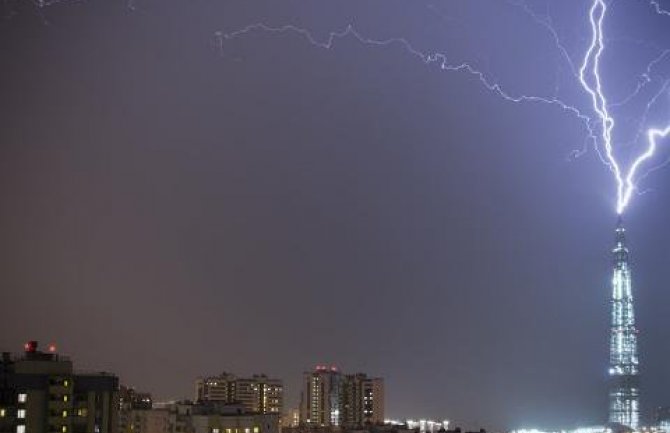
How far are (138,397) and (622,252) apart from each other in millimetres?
29991

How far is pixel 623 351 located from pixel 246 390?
21943mm

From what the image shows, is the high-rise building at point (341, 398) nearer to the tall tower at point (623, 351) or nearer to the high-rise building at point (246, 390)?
the high-rise building at point (246, 390)

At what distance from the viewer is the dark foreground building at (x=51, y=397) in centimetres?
1812

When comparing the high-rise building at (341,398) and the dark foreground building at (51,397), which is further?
the high-rise building at (341,398)

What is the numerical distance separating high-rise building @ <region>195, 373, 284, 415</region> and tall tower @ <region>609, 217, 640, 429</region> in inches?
764

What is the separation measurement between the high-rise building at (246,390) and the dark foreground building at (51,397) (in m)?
32.3

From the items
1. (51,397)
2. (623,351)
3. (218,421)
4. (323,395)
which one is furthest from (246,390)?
(51,397)

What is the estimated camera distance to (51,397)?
18547mm

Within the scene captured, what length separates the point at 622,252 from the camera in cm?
5791

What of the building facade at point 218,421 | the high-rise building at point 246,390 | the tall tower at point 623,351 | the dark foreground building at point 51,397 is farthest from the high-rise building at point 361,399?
the dark foreground building at point 51,397

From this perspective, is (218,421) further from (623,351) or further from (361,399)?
(623,351)

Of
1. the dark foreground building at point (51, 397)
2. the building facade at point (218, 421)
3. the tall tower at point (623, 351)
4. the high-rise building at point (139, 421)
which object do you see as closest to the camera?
the dark foreground building at point (51, 397)

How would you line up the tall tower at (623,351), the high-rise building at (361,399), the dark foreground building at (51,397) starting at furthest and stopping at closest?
1. the tall tower at (623,351)
2. the high-rise building at (361,399)
3. the dark foreground building at (51,397)

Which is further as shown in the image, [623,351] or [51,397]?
[623,351]
